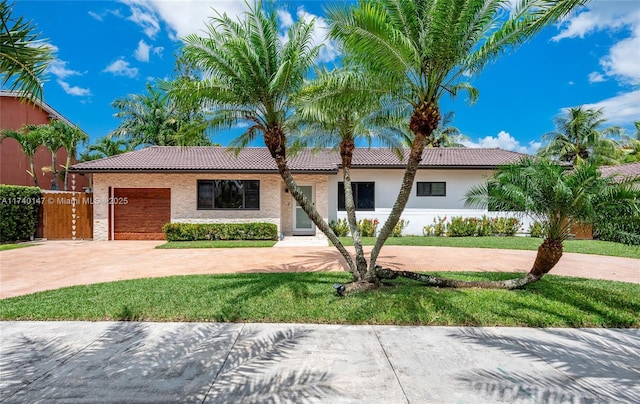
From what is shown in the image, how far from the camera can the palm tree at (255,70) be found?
6.52 m

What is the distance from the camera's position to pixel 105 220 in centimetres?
1600

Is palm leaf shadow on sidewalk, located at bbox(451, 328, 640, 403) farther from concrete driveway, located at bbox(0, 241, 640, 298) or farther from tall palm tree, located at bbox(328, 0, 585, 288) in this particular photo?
concrete driveway, located at bbox(0, 241, 640, 298)

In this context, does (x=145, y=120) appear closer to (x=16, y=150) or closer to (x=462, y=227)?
(x=16, y=150)

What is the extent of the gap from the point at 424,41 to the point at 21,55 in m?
6.30

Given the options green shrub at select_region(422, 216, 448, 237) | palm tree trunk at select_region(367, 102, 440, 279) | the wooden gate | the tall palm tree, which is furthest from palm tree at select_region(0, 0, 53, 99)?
green shrub at select_region(422, 216, 448, 237)

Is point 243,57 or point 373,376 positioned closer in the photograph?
point 373,376

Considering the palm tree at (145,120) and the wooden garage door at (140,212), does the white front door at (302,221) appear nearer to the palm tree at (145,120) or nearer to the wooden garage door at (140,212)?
the wooden garage door at (140,212)

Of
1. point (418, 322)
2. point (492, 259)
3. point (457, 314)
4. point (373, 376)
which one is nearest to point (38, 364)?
point (373, 376)

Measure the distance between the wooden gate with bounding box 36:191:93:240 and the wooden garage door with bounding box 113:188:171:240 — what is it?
4.41ft

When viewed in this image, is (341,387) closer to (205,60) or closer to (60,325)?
(60,325)

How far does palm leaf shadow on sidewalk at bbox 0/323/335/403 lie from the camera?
3.39m

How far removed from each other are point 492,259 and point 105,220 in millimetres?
17985

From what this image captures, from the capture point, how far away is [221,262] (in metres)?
10.6

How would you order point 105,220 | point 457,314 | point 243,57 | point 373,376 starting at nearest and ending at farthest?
point 373,376 → point 457,314 → point 243,57 → point 105,220
